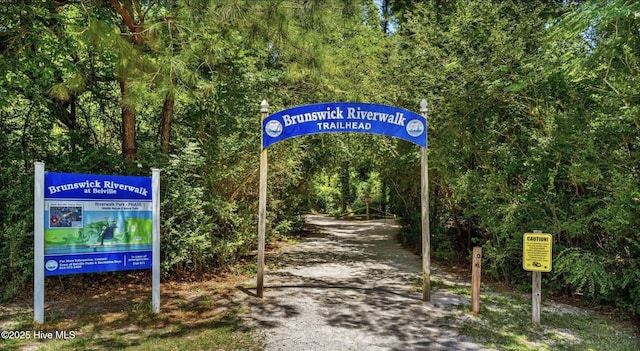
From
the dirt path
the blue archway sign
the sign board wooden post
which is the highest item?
the blue archway sign

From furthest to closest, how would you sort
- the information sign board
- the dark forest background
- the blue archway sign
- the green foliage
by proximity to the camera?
the green foliage → the blue archway sign → the dark forest background → the information sign board

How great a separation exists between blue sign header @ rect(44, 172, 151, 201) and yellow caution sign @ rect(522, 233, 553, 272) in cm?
489

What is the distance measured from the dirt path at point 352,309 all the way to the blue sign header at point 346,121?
7.57ft

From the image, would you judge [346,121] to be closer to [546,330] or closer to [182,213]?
[182,213]

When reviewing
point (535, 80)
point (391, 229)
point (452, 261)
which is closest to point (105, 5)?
point (535, 80)

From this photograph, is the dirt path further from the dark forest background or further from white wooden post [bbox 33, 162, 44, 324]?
white wooden post [bbox 33, 162, 44, 324]

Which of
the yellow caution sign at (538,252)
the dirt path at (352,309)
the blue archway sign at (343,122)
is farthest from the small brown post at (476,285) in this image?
the blue archway sign at (343,122)

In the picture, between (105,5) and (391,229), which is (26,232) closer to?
(105,5)

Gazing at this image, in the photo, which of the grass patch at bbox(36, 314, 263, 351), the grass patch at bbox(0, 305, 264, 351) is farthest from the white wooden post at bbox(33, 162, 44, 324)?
the grass patch at bbox(36, 314, 263, 351)

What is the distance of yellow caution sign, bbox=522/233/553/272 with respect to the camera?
471 cm

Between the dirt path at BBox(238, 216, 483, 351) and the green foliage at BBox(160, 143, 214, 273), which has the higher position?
the green foliage at BBox(160, 143, 214, 273)

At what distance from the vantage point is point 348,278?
23.8ft

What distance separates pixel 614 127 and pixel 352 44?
7027 mm

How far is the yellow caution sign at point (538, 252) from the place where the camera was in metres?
4.71
